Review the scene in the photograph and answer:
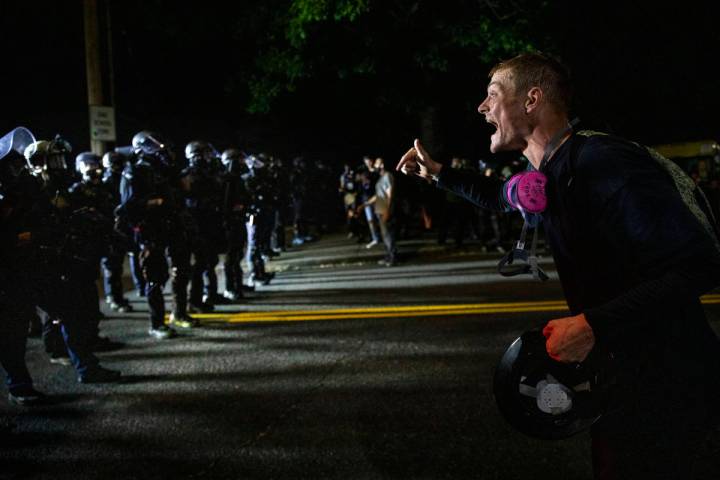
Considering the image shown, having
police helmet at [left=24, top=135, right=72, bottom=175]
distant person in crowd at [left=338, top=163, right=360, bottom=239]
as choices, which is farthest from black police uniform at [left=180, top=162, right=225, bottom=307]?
distant person in crowd at [left=338, top=163, right=360, bottom=239]

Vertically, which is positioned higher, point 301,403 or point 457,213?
point 457,213

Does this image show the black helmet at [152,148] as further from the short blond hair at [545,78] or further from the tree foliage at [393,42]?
the tree foliage at [393,42]

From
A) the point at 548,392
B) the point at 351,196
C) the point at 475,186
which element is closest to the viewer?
the point at 548,392

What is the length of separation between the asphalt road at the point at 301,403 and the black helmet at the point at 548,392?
1.80 m

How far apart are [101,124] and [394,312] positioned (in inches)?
211

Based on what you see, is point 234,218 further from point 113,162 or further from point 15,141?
point 15,141

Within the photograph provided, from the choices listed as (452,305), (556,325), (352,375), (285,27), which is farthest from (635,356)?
(285,27)

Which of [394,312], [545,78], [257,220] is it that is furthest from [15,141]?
[257,220]

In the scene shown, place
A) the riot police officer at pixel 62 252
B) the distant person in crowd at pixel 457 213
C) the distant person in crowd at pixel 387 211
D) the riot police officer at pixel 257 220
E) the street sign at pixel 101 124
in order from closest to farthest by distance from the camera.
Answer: the riot police officer at pixel 62 252 < the street sign at pixel 101 124 < the riot police officer at pixel 257 220 < the distant person in crowd at pixel 387 211 < the distant person in crowd at pixel 457 213

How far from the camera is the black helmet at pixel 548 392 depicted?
6.31ft

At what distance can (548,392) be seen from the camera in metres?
1.96

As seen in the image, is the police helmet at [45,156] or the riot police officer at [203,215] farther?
the riot police officer at [203,215]

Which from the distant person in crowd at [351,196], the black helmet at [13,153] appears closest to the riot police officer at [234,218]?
the black helmet at [13,153]

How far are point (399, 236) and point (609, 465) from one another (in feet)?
56.7
